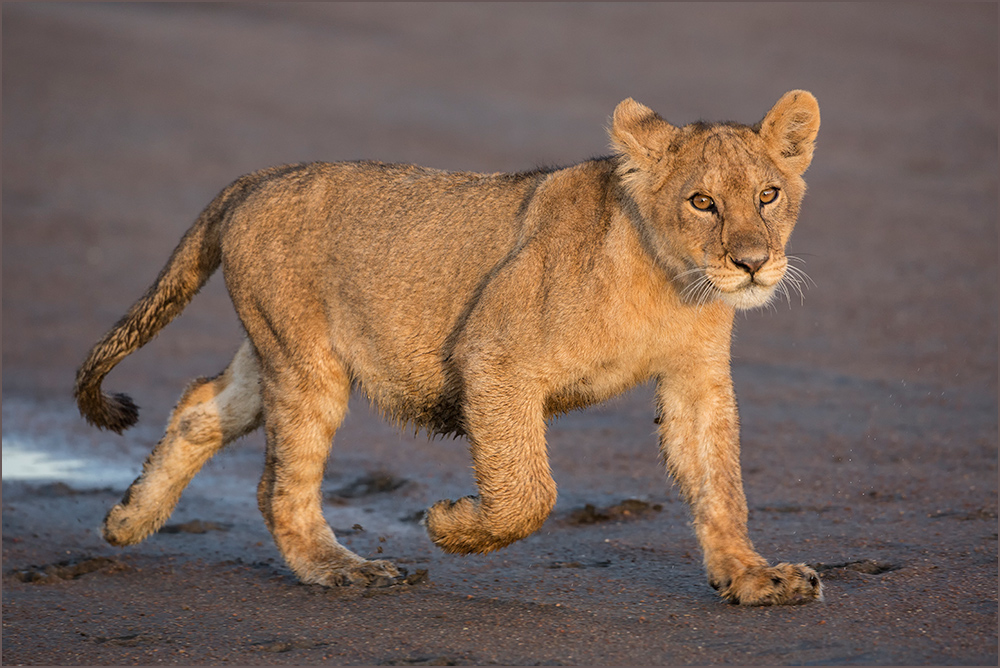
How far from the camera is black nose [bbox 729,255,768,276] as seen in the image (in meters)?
4.81

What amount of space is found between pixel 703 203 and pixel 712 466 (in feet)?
3.45

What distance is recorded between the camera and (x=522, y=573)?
5973 millimetres

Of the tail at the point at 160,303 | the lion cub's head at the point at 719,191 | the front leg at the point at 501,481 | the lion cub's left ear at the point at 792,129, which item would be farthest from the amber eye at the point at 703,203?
the tail at the point at 160,303

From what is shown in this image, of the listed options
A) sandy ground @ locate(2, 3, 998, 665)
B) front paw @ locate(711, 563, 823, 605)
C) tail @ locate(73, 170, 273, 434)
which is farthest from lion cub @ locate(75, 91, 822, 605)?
sandy ground @ locate(2, 3, 998, 665)

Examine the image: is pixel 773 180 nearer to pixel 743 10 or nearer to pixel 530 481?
pixel 530 481

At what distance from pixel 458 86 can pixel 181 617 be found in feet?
50.7

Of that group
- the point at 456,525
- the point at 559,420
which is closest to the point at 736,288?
the point at 456,525

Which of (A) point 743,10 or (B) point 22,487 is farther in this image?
(A) point 743,10

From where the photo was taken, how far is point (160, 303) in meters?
6.71

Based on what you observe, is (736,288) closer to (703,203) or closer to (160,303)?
(703,203)

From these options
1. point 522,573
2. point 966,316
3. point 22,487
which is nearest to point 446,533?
point 522,573

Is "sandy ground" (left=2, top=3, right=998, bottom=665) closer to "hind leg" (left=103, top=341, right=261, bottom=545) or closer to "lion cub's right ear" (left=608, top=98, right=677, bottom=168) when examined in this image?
"hind leg" (left=103, top=341, right=261, bottom=545)

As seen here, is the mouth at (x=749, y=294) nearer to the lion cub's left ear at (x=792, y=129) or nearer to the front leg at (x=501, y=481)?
the lion cub's left ear at (x=792, y=129)

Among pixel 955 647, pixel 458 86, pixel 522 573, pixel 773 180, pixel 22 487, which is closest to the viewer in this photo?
pixel 955 647
